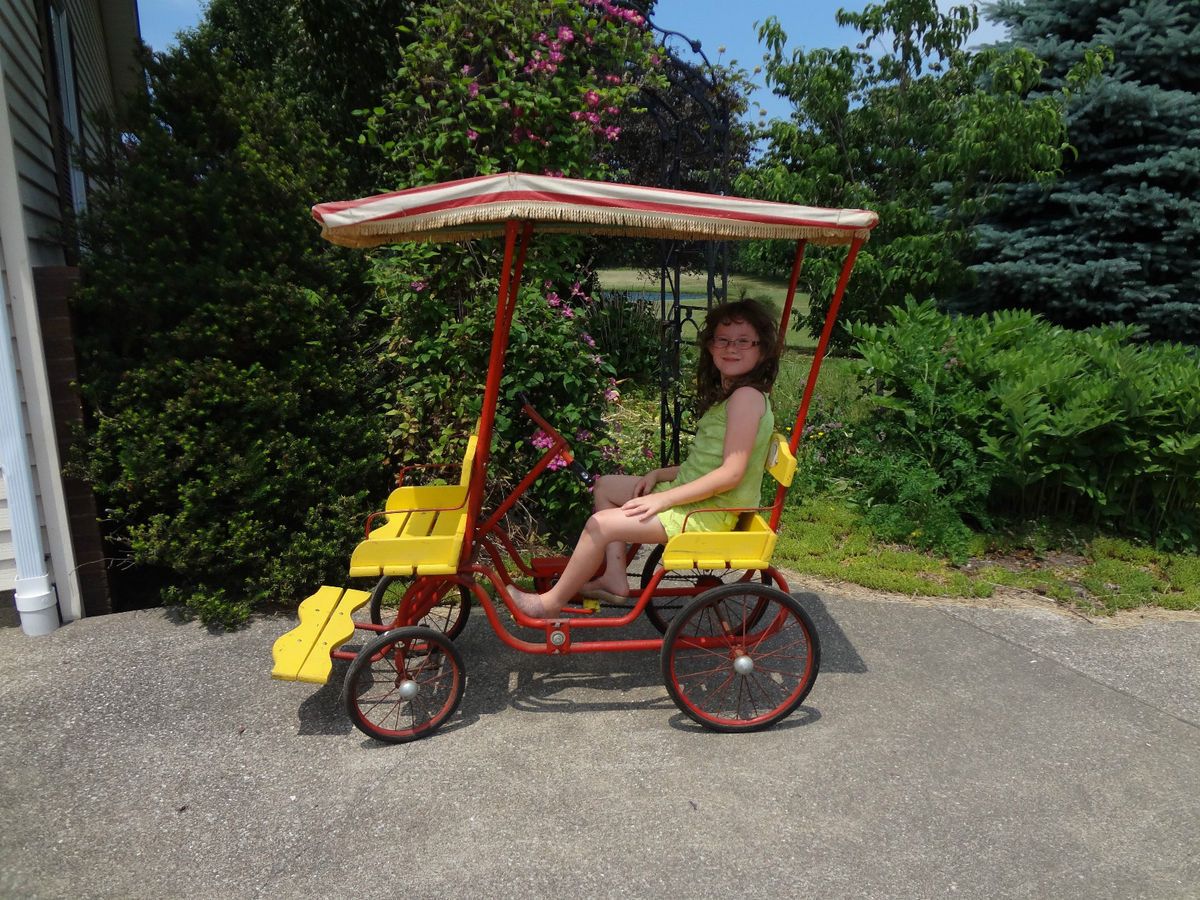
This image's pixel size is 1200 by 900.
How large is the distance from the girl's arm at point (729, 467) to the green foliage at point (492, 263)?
1420 millimetres

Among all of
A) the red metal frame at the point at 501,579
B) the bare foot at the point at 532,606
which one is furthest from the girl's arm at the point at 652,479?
the bare foot at the point at 532,606

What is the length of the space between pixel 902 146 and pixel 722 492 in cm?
592

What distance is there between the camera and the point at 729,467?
10.4ft

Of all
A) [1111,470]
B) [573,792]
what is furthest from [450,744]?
[1111,470]

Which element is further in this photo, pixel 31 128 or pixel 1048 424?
pixel 1048 424

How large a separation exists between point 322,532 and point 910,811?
302 centimetres

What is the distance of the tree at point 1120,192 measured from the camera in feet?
24.5

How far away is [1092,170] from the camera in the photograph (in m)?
8.05

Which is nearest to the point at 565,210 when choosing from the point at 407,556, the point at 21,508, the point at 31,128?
the point at 407,556

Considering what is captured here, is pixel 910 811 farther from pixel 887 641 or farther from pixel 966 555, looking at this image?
pixel 966 555

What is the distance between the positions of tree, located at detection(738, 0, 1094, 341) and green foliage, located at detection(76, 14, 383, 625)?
4935mm

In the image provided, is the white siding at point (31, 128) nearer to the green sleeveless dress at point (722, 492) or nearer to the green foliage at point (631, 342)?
the green sleeveless dress at point (722, 492)

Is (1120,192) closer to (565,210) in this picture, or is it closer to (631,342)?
(631,342)

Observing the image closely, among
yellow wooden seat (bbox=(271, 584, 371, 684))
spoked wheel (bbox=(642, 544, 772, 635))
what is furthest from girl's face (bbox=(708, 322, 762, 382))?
yellow wooden seat (bbox=(271, 584, 371, 684))
